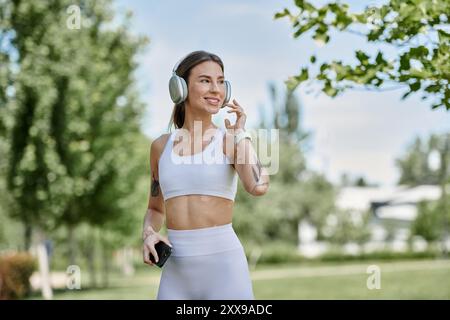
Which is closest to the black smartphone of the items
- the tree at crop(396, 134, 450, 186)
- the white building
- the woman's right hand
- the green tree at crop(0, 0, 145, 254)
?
the woman's right hand

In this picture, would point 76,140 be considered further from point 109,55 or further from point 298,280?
point 298,280

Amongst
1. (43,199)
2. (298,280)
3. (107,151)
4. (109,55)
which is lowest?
(298,280)

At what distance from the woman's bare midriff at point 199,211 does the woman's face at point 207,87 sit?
426 mm

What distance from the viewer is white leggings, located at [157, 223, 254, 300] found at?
3.01m

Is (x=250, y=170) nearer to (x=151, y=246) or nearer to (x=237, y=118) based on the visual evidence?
(x=237, y=118)

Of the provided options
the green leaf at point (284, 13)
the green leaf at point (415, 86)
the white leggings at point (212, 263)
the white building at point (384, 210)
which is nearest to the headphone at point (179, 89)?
the white leggings at point (212, 263)

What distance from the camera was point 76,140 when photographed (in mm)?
22438

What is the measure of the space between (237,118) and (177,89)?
0.33m

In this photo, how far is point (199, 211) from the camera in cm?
301

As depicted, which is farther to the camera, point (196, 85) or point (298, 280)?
point (298, 280)

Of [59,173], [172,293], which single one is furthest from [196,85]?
[59,173]
